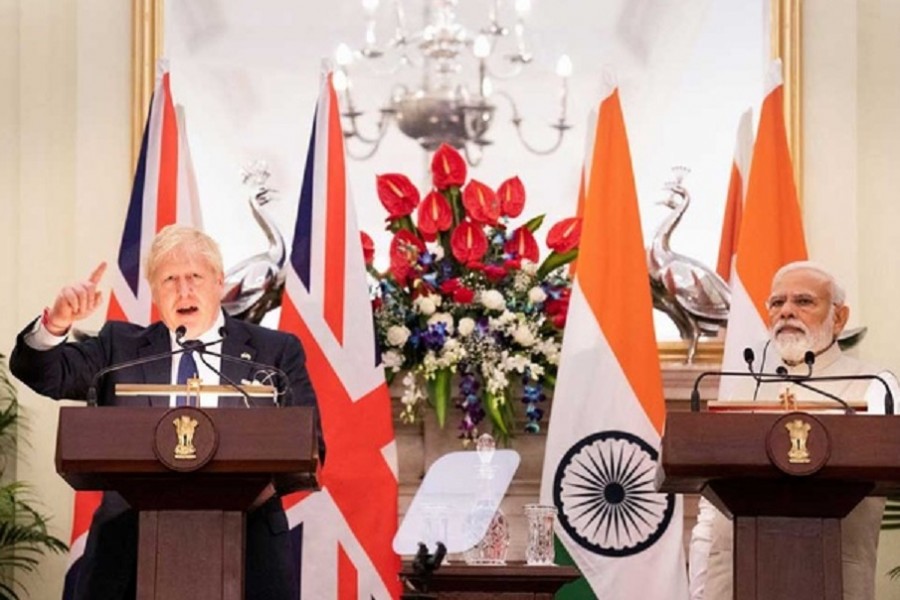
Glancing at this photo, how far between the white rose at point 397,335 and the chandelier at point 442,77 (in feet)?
2.87

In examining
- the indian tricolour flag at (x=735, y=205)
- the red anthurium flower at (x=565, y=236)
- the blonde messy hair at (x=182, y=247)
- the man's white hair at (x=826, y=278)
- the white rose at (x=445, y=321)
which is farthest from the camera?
the indian tricolour flag at (x=735, y=205)

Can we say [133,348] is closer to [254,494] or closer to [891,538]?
[254,494]

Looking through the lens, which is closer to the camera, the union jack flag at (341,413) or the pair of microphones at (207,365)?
the pair of microphones at (207,365)

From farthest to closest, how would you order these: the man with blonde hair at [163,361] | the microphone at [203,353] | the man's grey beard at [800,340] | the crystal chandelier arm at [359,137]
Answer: the crystal chandelier arm at [359,137], the man's grey beard at [800,340], the man with blonde hair at [163,361], the microphone at [203,353]

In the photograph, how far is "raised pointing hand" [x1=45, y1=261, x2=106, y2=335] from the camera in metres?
4.41

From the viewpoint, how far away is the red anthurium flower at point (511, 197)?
6.40 metres

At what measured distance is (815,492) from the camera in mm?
4117

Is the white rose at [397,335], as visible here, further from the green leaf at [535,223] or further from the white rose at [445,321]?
the green leaf at [535,223]

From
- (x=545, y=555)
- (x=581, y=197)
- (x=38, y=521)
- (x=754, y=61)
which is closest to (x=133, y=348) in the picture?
(x=545, y=555)

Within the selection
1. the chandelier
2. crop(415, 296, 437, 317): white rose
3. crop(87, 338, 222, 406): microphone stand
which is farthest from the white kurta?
the chandelier

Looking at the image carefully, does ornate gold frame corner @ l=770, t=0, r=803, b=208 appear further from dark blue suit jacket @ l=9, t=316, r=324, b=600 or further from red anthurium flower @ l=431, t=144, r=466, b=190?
dark blue suit jacket @ l=9, t=316, r=324, b=600

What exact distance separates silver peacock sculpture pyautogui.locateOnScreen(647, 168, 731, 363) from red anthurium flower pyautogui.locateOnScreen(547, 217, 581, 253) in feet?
1.13

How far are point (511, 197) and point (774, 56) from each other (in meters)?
1.20

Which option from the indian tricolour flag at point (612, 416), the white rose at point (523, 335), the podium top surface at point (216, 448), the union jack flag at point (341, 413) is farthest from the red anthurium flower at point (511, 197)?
the podium top surface at point (216, 448)
